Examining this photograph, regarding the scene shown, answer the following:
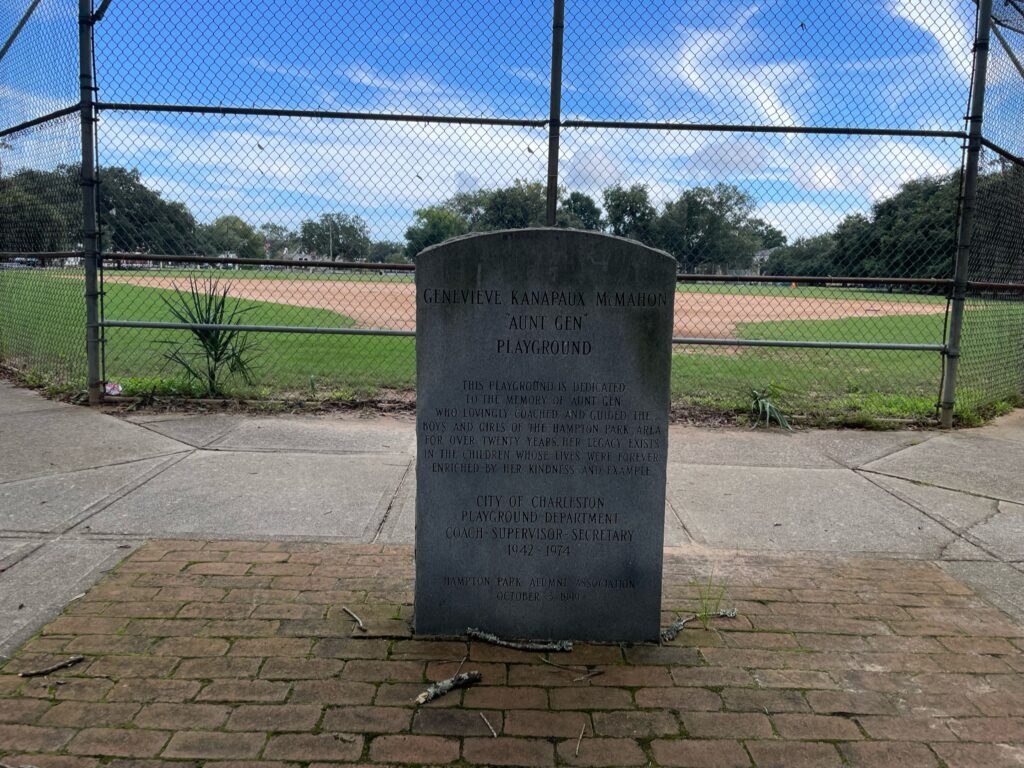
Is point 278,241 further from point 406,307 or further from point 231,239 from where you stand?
point 406,307

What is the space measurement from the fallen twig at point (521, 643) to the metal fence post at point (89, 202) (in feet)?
18.7

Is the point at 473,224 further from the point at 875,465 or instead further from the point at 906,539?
the point at 906,539

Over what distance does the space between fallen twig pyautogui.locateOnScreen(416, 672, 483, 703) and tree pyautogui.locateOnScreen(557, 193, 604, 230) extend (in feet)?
15.0

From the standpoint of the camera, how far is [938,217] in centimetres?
766

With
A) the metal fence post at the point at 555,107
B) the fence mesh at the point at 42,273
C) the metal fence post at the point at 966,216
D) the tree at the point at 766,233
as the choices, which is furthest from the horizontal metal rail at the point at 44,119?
the metal fence post at the point at 966,216

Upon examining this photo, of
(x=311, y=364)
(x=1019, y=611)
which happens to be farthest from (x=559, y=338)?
(x=311, y=364)

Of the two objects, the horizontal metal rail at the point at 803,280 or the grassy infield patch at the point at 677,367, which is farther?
the grassy infield patch at the point at 677,367

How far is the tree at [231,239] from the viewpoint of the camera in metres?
7.32

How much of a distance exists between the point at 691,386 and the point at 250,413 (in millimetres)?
5384

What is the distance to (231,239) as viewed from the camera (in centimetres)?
741

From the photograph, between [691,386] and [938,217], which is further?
[691,386]

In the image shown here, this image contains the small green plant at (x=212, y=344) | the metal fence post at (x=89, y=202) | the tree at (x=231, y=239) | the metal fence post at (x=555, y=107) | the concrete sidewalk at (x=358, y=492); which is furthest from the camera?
the small green plant at (x=212, y=344)

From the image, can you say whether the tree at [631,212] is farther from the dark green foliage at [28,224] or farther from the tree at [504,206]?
the dark green foliage at [28,224]

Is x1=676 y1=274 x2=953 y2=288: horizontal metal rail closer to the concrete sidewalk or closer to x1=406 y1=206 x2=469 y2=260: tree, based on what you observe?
the concrete sidewalk
